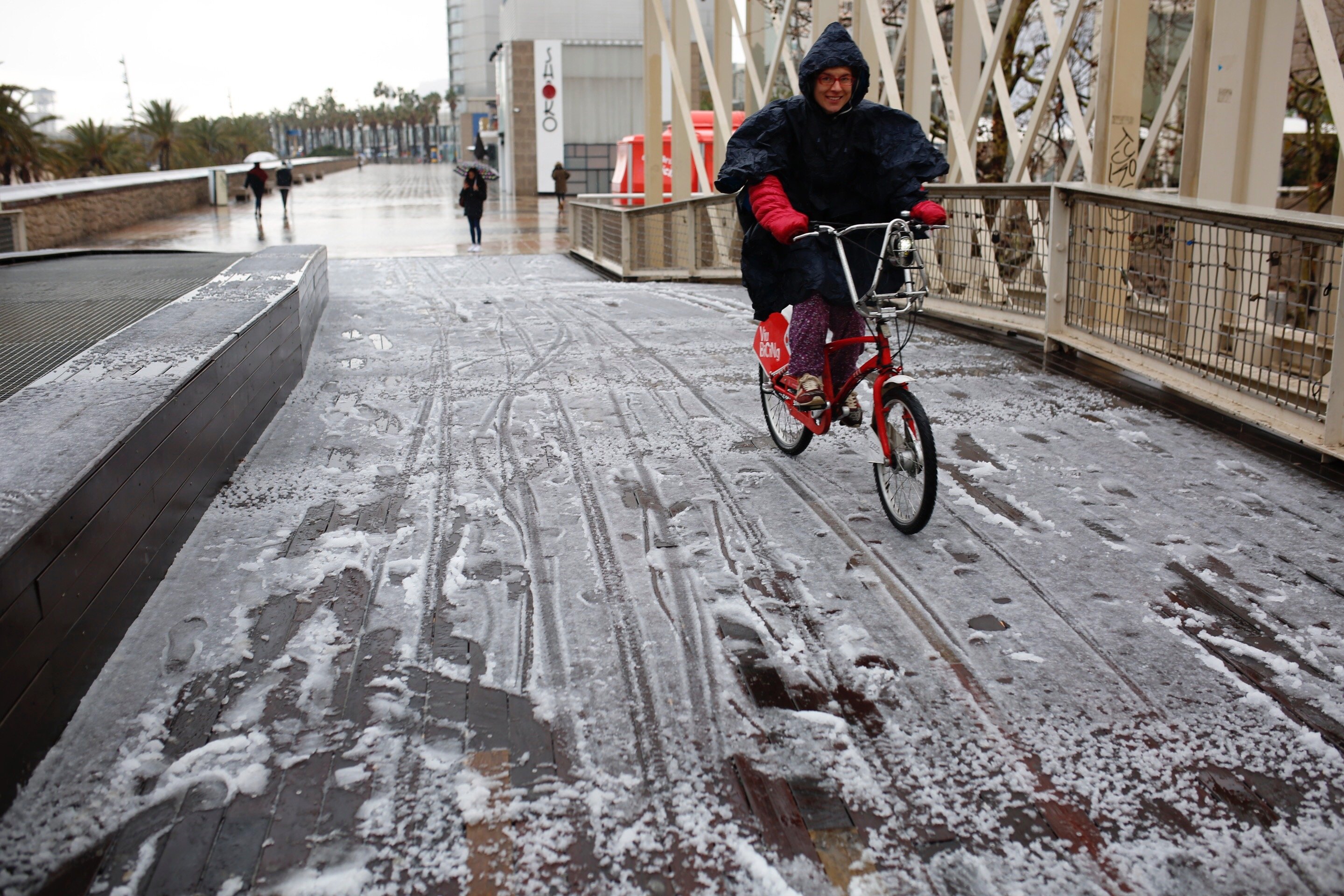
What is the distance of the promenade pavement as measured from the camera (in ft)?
66.1

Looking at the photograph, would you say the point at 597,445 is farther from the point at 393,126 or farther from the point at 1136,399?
the point at 393,126

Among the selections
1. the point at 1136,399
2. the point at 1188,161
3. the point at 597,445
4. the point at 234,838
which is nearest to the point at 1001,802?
the point at 234,838

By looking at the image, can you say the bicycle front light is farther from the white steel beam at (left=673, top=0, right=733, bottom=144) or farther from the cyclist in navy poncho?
the white steel beam at (left=673, top=0, right=733, bottom=144)

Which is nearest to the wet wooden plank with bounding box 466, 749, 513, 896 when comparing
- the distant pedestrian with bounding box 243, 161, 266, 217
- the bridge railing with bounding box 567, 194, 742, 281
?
the bridge railing with bounding box 567, 194, 742, 281

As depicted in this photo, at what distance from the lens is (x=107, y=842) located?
2.17 meters

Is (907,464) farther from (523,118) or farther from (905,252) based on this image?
(523,118)

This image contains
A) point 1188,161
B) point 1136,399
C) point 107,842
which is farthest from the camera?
point 1188,161

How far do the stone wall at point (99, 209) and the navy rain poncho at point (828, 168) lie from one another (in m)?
17.1

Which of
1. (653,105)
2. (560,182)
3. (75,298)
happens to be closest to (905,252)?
(75,298)

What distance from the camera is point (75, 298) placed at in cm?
699

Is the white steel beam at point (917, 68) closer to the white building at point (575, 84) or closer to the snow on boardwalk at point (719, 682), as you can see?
the snow on boardwalk at point (719, 682)

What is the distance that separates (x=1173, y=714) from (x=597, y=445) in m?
2.99

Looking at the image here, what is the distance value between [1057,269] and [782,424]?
2.86 meters

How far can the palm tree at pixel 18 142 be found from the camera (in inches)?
1233
